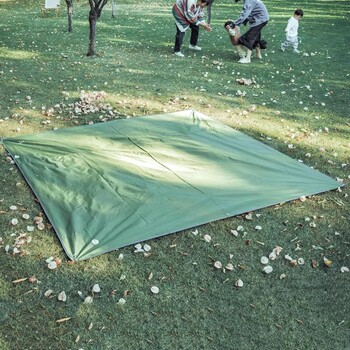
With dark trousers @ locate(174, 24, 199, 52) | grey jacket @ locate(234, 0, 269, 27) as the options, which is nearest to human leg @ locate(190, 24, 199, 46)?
dark trousers @ locate(174, 24, 199, 52)

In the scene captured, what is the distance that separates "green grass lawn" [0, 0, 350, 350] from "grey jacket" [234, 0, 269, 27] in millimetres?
1686

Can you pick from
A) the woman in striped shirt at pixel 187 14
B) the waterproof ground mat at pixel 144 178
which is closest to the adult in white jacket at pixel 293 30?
the woman in striped shirt at pixel 187 14

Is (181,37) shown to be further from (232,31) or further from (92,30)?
(92,30)

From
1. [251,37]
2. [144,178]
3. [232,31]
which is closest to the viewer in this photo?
[144,178]

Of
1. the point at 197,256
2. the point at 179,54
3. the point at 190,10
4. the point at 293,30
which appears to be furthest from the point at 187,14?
the point at 197,256

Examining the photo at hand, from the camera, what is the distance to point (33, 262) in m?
3.87

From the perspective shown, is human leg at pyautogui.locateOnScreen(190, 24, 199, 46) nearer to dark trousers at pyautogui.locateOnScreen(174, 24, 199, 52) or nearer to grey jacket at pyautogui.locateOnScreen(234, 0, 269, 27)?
dark trousers at pyautogui.locateOnScreen(174, 24, 199, 52)

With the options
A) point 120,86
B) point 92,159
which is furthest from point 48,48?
point 92,159

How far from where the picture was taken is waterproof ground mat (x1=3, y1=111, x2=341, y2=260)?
14.3ft

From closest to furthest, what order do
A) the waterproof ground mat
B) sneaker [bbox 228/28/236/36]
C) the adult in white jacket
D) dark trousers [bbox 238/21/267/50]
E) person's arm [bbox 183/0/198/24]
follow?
1. the waterproof ground mat
2. dark trousers [bbox 238/21/267/50]
3. sneaker [bbox 228/28/236/36]
4. person's arm [bbox 183/0/198/24]
5. the adult in white jacket

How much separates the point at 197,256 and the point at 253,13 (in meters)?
8.06

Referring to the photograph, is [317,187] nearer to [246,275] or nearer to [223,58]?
[246,275]

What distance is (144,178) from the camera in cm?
512

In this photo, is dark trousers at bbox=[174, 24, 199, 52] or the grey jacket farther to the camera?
dark trousers at bbox=[174, 24, 199, 52]
